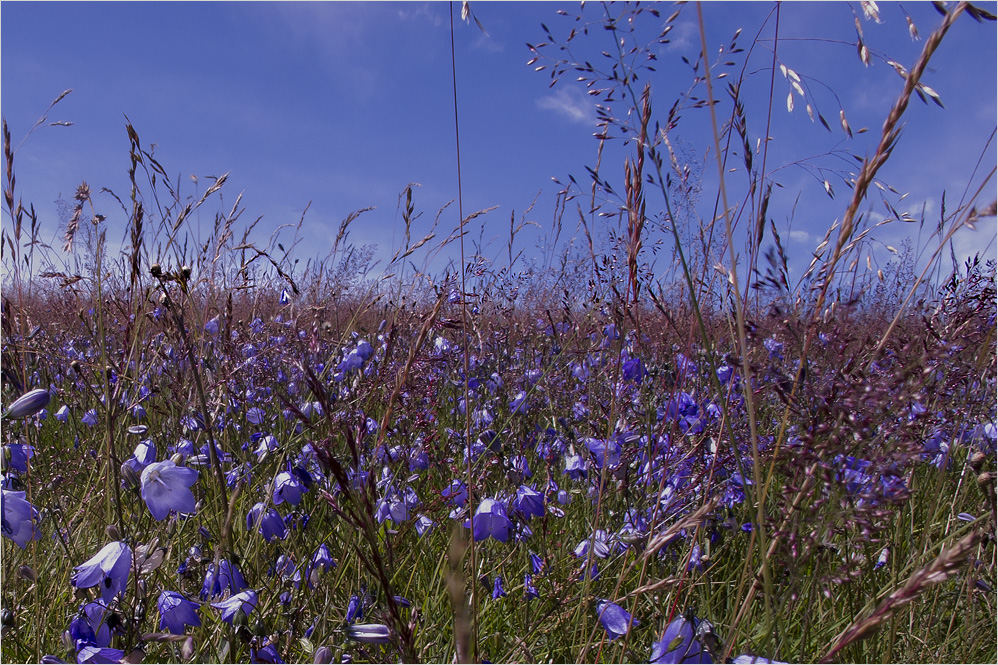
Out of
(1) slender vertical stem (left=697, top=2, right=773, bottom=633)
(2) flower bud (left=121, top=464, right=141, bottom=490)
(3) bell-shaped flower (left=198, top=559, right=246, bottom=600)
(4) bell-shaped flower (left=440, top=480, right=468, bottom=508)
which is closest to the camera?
(1) slender vertical stem (left=697, top=2, right=773, bottom=633)

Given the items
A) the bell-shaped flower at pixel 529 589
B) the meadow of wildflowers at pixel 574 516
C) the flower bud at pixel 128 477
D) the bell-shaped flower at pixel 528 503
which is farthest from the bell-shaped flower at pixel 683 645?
the flower bud at pixel 128 477

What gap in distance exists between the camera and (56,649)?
4.02ft

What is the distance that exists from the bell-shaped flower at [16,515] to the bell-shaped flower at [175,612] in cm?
24

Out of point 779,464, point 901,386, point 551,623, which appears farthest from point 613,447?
point 901,386

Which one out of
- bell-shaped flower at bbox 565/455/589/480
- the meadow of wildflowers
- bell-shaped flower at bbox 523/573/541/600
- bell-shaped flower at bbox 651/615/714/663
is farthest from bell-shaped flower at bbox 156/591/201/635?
bell-shaped flower at bbox 565/455/589/480

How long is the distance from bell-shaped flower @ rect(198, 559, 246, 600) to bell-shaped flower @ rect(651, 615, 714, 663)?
74 centimetres

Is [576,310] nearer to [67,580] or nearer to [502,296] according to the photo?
[502,296]

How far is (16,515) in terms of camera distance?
1.00 meters

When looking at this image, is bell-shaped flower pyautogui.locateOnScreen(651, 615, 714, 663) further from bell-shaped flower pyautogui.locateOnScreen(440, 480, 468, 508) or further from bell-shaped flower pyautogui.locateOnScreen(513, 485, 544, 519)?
bell-shaped flower pyautogui.locateOnScreen(440, 480, 468, 508)

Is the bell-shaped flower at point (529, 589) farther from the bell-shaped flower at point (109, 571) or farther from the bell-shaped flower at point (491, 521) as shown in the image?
the bell-shaped flower at point (109, 571)

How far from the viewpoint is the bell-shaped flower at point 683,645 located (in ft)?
3.02

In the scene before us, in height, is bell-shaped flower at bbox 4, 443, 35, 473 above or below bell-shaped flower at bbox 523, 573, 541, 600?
above

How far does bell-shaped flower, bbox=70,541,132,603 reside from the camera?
974mm

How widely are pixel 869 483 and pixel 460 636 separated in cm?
87
